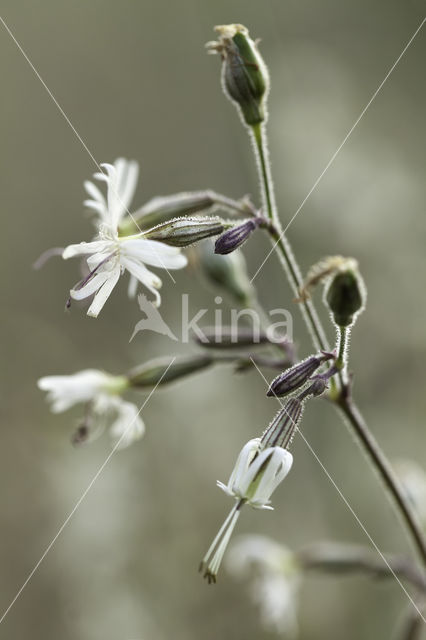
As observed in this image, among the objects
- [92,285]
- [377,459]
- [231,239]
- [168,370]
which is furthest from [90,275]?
[377,459]

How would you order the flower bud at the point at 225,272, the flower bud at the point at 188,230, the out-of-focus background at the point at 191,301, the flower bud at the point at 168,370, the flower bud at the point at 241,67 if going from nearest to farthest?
1. the flower bud at the point at 188,230
2. the flower bud at the point at 241,67
3. the flower bud at the point at 168,370
4. the flower bud at the point at 225,272
5. the out-of-focus background at the point at 191,301

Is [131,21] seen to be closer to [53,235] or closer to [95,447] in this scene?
[53,235]

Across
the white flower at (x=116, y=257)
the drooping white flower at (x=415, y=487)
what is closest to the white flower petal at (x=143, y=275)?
the white flower at (x=116, y=257)

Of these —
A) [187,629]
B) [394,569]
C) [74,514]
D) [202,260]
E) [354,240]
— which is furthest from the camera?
[354,240]

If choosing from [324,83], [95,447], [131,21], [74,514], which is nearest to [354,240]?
[324,83]

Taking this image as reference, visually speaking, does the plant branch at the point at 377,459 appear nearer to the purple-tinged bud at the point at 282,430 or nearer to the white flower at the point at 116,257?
the purple-tinged bud at the point at 282,430

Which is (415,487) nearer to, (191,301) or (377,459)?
(377,459)
